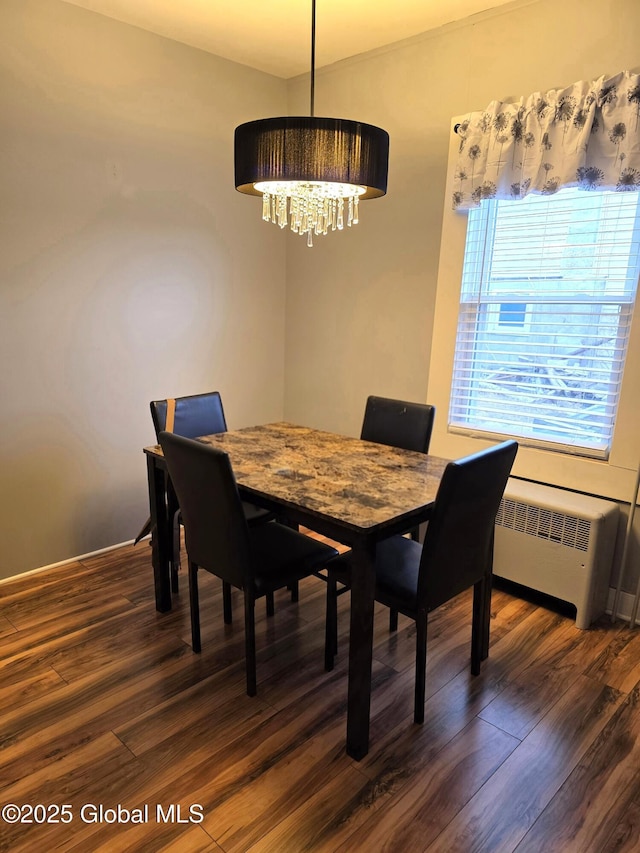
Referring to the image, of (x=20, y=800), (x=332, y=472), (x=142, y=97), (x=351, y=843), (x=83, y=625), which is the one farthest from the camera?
(x=142, y=97)

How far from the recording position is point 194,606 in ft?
7.45

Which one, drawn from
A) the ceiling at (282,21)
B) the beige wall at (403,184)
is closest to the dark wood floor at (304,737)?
the beige wall at (403,184)

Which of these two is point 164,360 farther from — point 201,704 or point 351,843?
point 351,843

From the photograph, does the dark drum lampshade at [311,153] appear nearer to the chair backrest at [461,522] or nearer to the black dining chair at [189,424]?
the chair backrest at [461,522]

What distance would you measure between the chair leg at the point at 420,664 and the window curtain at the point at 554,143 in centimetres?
197

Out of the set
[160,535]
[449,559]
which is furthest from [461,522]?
[160,535]

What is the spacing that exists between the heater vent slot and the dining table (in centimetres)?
63

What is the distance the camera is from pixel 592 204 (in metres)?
2.53

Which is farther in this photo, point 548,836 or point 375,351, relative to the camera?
point 375,351

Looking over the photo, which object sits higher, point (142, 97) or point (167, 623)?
point (142, 97)

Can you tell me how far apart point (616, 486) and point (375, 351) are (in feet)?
5.22

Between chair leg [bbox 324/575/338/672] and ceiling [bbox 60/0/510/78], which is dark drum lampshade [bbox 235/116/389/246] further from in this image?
chair leg [bbox 324/575/338/672]

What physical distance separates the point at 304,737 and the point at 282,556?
24.2 inches

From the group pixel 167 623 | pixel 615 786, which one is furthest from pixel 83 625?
pixel 615 786
